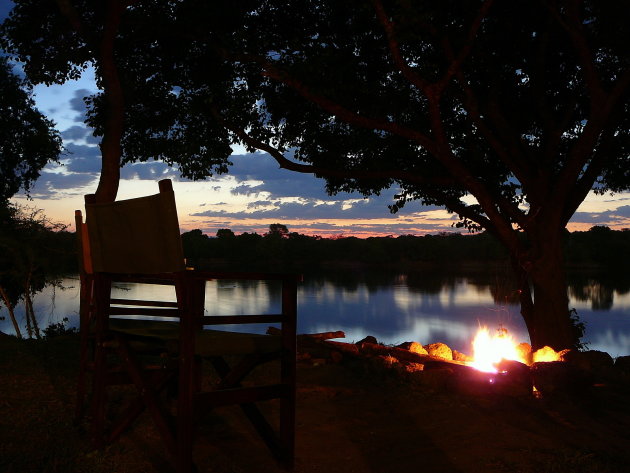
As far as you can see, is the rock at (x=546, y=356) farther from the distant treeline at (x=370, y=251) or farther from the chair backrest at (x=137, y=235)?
the distant treeline at (x=370, y=251)

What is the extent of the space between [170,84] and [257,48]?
2201 mm

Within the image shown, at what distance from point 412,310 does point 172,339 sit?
33.8m

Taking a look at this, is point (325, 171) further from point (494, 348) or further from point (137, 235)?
point (137, 235)

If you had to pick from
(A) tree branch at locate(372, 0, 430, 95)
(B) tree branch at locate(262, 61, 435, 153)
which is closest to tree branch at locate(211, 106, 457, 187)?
(B) tree branch at locate(262, 61, 435, 153)

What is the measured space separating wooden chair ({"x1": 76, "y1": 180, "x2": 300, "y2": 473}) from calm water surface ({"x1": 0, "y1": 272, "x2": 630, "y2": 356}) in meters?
15.5

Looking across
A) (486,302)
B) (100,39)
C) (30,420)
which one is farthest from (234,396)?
(486,302)

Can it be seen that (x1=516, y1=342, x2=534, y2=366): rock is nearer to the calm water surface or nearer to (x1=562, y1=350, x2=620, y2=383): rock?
(x1=562, y1=350, x2=620, y2=383): rock

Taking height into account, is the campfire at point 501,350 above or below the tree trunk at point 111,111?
below

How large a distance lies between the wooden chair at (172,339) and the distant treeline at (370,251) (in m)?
57.2

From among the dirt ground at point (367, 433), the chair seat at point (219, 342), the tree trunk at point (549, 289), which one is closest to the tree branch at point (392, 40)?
the tree trunk at point (549, 289)

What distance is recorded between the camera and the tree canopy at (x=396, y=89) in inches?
333

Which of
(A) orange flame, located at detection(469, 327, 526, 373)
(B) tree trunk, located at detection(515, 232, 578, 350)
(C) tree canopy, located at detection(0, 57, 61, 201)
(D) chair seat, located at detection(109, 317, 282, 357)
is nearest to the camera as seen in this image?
(D) chair seat, located at detection(109, 317, 282, 357)

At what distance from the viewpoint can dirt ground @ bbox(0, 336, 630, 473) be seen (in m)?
3.32

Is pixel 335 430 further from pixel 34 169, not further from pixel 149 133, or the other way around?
pixel 34 169
